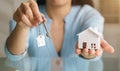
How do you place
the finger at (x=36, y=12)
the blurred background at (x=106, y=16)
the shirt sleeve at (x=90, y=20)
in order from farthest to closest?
the blurred background at (x=106, y=16) < the shirt sleeve at (x=90, y=20) < the finger at (x=36, y=12)

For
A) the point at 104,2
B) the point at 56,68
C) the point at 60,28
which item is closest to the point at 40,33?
the point at 60,28

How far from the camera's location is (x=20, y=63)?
86 centimetres

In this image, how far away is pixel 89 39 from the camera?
2.36ft

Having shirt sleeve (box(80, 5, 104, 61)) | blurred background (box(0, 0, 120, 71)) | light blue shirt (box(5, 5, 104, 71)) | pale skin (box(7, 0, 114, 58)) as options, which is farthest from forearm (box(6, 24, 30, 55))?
blurred background (box(0, 0, 120, 71))

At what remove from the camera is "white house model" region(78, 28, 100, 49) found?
72cm

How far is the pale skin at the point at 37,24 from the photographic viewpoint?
28.5 inches

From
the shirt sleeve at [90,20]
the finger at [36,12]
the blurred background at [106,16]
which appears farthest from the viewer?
the blurred background at [106,16]

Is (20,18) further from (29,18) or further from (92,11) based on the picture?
(92,11)

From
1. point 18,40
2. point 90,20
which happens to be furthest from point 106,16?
point 18,40

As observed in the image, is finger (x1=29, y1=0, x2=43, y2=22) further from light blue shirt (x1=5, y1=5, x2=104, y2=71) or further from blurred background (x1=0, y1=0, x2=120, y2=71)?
blurred background (x1=0, y1=0, x2=120, y2=71)

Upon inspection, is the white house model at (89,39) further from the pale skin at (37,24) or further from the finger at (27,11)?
the finger at (27,11)

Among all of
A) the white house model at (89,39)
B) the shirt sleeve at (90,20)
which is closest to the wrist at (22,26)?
the white house model at (89,39)

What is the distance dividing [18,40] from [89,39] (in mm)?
228

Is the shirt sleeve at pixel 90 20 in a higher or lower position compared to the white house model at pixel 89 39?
higher
